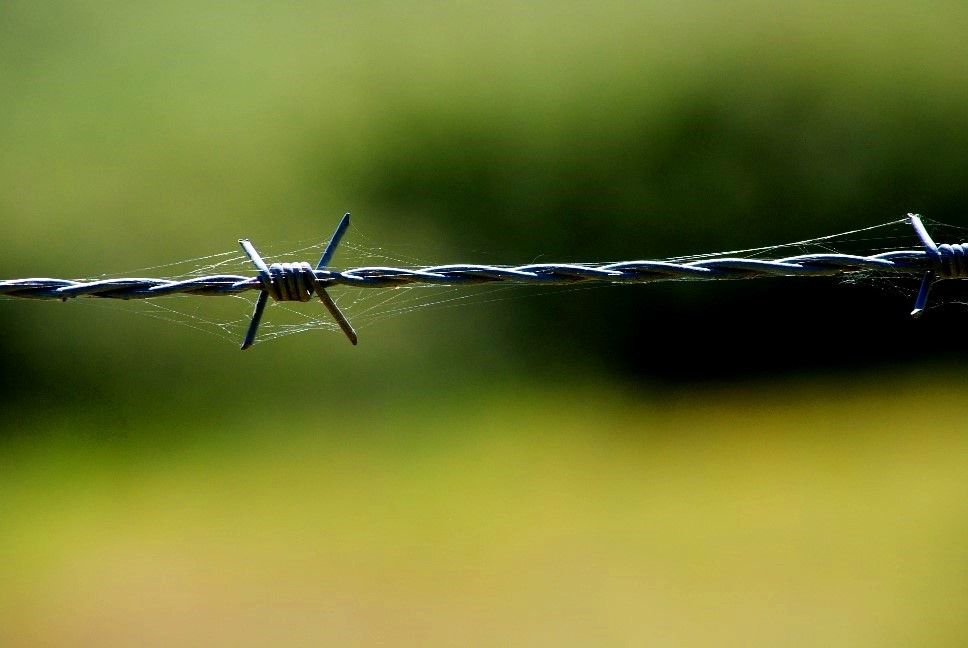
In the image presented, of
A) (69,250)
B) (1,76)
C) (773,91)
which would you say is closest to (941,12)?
(773,91)

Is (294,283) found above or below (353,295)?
below

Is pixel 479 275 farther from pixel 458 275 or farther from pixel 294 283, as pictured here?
pixel 294 283

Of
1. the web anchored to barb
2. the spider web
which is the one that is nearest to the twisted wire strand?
the web anchored to barb

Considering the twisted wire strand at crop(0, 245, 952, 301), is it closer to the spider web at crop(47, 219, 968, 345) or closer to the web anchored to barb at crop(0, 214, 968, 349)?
the web anchored to barb at crop(0, 214, 968, 349)

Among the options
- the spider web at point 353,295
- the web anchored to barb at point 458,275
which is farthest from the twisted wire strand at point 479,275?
the spider web at point 353,295

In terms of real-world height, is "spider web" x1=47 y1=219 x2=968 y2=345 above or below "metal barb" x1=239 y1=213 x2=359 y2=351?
above

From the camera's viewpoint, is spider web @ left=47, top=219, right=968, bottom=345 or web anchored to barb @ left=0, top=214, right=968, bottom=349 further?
spider web @ left=47, top=219, right=968, bottom=345

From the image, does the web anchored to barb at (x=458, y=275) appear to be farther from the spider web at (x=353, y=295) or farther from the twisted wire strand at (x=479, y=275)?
the spider web at (x=353, y=295)

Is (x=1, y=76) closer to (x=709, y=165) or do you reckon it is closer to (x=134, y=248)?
(x=134, y=248)

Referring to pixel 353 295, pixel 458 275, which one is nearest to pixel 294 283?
pixel 458 275
